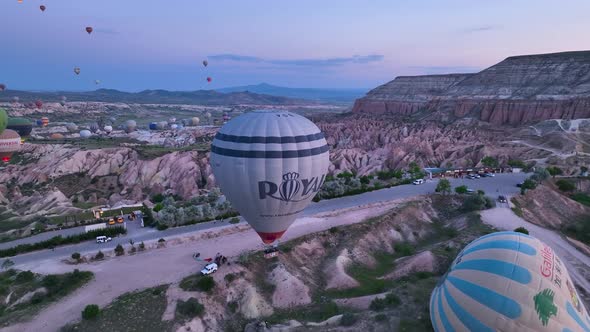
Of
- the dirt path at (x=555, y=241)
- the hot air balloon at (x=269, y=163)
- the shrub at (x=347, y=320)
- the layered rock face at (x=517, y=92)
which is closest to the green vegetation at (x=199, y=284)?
the hot air balloon at (x=269, y=163)

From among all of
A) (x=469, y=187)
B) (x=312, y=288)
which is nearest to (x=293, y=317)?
(x=312, y=288)

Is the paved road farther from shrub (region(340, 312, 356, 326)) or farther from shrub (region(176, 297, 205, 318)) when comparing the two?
shrub (region(340, 312, 356, 326))

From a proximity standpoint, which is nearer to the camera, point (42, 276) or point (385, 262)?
point (42, 276)

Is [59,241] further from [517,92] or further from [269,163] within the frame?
[517,92]

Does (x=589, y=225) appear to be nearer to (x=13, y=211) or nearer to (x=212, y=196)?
(x=212, y=196)

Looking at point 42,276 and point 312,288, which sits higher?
point 42,276
